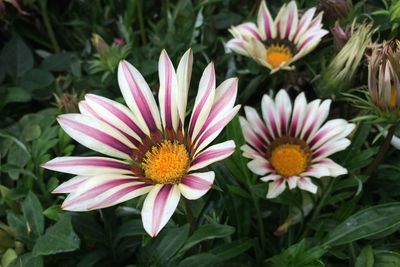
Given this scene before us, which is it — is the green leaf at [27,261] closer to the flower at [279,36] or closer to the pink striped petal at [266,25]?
the flower at [279,36]

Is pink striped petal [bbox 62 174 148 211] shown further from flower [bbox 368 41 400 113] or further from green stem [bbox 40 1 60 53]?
green stem [bbox 40 1 60 53]

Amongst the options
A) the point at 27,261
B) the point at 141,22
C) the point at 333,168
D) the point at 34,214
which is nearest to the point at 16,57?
the point at 141,22

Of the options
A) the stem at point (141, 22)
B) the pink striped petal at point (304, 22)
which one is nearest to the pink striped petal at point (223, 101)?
the pink striped petal at point (304, 22)

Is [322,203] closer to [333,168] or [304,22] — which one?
[333,168]

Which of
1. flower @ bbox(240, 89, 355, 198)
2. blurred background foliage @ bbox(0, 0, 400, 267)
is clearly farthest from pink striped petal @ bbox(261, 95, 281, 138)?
blurred background foliage @ bbox(0, 0, 400, 267)

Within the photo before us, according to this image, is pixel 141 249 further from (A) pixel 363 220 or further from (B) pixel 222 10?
(B) pixel 222 10

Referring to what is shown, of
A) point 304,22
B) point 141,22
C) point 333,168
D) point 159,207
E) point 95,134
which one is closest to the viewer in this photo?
point 159,207

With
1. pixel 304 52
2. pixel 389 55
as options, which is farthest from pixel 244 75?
pixel 389 55
